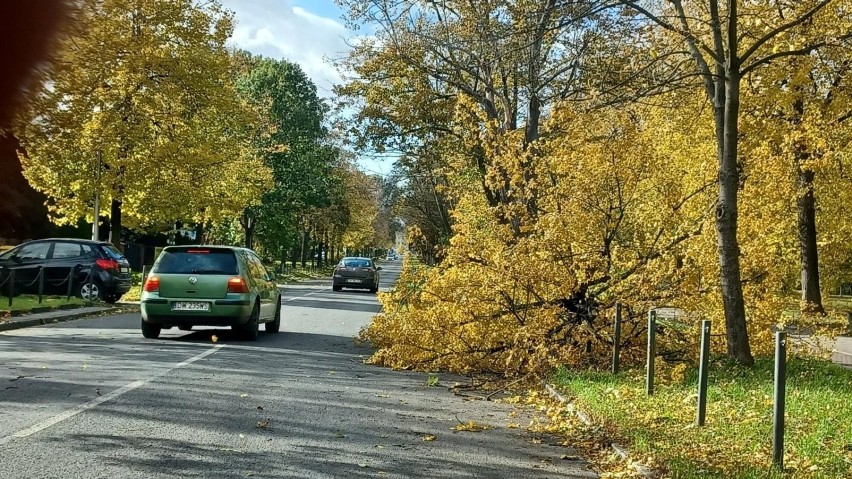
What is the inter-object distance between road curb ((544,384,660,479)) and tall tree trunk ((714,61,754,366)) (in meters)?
2.74

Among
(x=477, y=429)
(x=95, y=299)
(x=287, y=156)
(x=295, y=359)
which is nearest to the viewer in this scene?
(x=477, y=429)

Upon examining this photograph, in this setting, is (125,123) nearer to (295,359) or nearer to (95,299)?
(95,299)

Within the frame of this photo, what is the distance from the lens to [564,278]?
1219 centimetres

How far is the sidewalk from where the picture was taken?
624 inches

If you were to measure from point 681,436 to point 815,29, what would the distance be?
10.3m

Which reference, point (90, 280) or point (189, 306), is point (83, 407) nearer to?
point (189, 306)

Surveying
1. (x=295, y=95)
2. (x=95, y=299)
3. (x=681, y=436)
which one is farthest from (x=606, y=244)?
(x=295, y=95)

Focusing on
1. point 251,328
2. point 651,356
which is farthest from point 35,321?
point 651,356

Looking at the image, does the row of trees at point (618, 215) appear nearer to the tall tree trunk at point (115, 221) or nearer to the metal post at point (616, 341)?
the metal post at point (616, 341)

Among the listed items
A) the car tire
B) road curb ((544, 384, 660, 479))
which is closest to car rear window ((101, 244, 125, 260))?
the car tire

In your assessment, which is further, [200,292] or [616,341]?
[200,292]

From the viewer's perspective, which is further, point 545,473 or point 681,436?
point 681,436

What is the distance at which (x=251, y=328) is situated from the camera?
14.8 meters

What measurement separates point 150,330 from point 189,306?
3.15ft
